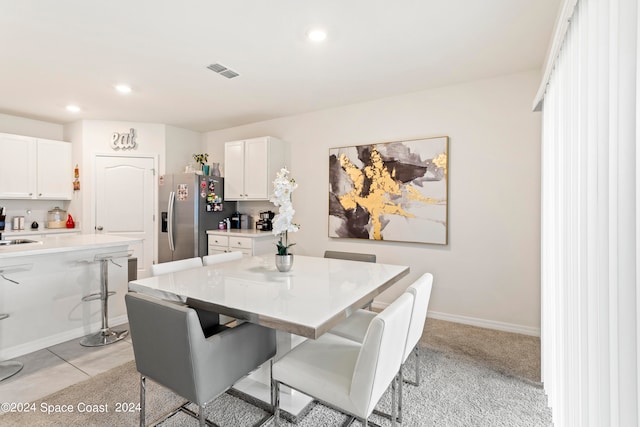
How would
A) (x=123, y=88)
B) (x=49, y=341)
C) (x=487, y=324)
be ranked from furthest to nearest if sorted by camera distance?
(x=123, y=88), (x=487, y=324), (x=49, y=341)

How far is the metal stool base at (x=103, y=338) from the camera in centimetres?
286

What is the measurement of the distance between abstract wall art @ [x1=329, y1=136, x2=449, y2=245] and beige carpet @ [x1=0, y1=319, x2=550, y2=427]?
1082 mm

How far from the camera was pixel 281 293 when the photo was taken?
170 cm

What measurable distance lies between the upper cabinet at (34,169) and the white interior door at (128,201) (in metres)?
0.58

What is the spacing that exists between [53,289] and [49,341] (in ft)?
1.48

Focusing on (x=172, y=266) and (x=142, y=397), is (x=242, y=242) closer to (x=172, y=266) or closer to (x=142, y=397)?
(x=172, y=266)

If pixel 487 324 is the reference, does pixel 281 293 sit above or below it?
above

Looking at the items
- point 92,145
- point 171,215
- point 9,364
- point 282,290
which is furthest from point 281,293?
point 92,145

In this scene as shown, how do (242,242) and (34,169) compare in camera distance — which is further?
(34,169)

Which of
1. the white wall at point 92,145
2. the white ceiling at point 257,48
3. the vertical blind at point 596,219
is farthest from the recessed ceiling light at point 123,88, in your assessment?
the vertical blind at point 596,219

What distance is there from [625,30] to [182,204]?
185 inches

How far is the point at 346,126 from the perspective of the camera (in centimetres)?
408

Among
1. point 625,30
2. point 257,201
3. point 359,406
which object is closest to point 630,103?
point 625,30

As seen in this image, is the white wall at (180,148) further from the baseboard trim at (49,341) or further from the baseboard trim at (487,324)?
the baseboard trim at (487,324)
